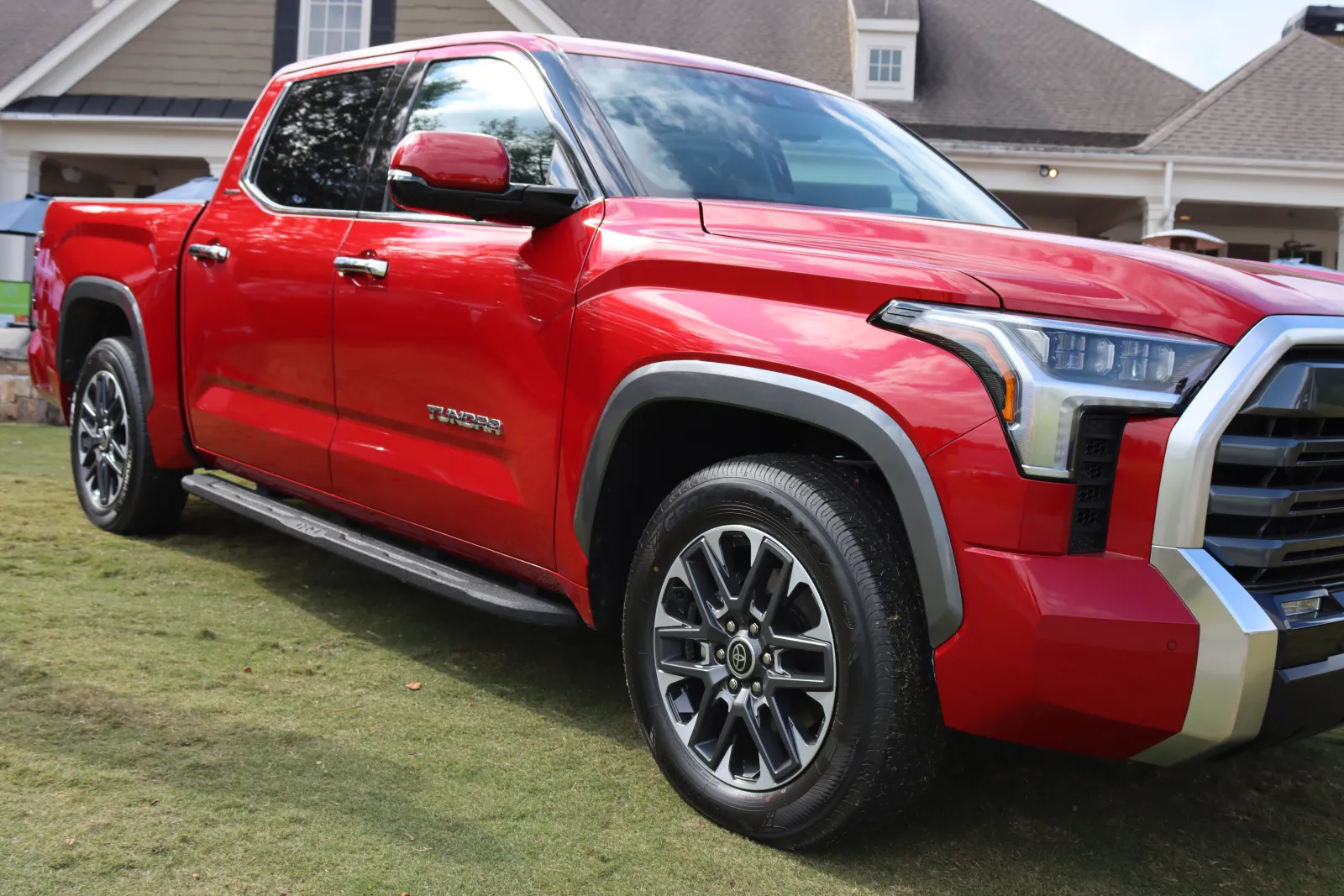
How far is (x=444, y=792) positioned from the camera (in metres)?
2.86

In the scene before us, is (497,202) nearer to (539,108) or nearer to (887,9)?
(539,108)

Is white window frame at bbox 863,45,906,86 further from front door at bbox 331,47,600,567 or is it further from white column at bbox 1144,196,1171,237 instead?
front door at bbox 331,47,600,567

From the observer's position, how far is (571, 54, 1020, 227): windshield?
324 cm

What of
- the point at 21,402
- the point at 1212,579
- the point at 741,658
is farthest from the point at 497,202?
the point at 21,402

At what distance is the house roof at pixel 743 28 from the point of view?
20172 millimetres

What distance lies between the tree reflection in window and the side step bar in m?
1.10

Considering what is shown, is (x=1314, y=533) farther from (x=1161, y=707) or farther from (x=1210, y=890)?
(x=1210, y=890)

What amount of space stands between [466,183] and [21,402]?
8730 millimetres

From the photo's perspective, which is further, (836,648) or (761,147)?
(761,147)

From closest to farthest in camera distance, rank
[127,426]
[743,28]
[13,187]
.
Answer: [127,426] < [13,187] < [743,28]

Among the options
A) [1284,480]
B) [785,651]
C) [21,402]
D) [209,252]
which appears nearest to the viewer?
[1284,480]

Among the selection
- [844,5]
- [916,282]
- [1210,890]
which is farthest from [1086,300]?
[844,5]

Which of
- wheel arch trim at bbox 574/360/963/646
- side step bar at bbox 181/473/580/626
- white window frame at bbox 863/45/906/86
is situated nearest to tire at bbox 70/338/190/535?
side step bar at bbox 181/473/580/626

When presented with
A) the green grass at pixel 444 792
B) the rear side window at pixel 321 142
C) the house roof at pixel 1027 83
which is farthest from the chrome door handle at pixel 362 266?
the house roof at pixel 1027 83
